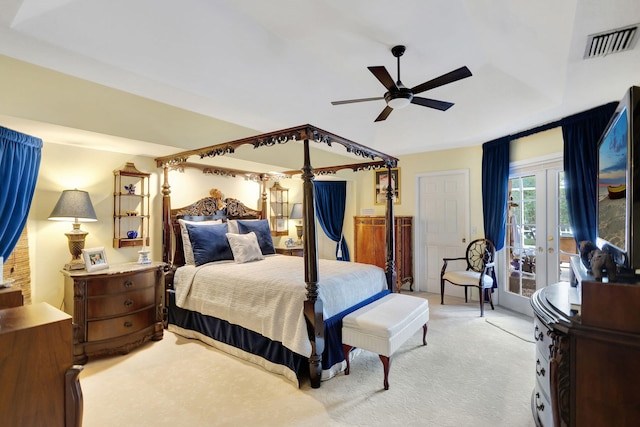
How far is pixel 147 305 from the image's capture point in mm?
3078

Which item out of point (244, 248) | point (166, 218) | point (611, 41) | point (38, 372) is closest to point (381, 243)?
point (244, 248)

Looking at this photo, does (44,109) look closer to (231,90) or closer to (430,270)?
(231,90)

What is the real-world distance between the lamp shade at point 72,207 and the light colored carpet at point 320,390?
1.37m

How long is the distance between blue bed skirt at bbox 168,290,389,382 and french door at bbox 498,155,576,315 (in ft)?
7.42

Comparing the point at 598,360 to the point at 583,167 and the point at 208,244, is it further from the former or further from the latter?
the point at 208,244

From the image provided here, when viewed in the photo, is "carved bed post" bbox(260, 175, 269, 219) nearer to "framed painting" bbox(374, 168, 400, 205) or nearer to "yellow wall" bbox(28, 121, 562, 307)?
"yellow wall" bbox(28, 121, 562, 307)

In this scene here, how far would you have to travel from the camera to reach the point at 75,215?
8.93ft

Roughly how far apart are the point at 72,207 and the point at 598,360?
388 cm

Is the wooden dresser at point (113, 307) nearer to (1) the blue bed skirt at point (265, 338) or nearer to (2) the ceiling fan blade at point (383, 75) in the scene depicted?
(1) the blue bed skirt at point (265, 338)

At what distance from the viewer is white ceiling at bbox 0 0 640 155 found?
1997mm

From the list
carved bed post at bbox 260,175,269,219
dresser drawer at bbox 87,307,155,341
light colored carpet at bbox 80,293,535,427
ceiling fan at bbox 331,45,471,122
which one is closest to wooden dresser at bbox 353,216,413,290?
carved bed post at bbox 260,175,269,219

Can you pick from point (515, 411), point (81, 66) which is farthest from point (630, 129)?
point (81, 66)

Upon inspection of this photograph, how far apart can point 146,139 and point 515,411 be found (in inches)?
156

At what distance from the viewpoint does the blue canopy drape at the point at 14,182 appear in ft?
7.68
